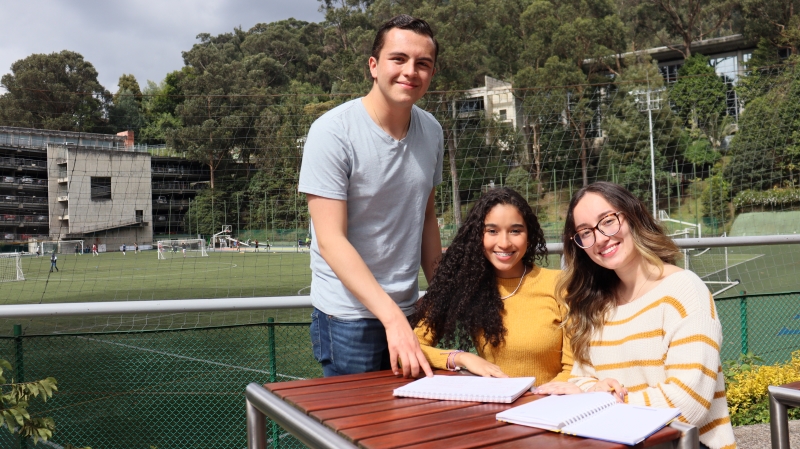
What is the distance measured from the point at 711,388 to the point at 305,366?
690 centimetres

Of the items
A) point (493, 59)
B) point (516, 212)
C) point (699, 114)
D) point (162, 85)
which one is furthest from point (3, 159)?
point (162, 85)

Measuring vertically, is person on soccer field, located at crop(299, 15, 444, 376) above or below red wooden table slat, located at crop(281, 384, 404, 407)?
above

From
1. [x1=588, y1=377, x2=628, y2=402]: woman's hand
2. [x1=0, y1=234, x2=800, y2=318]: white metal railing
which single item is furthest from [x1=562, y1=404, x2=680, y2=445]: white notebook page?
[x1=0, y1=234, x2=800, y2=318]: white metal railing

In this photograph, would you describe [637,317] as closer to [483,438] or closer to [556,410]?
[556,410]

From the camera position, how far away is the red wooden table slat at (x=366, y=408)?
1.31m

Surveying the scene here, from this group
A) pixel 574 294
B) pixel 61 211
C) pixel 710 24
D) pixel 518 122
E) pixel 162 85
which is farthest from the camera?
pixel 162 85

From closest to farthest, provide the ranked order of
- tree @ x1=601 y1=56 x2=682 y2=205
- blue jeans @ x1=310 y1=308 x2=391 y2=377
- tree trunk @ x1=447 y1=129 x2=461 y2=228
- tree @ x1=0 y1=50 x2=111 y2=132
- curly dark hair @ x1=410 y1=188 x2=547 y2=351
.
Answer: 1. blue jeans @ x1=310 y1=308 x2=391 y2=377
2. curly dark hair @ x1=410 y1=188 x2=547 y2=351
3. tree trunk @ x1=447 y1=129 x2=461 y2=228
4. tree @ x1=601 y1=56 x2=682 y2=205
5. tree @ x1=0 y1=50 x2=111 y2=132

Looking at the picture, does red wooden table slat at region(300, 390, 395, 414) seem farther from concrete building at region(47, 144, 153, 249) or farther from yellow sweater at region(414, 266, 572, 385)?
concrete building at region(47, 144, 153, 249)

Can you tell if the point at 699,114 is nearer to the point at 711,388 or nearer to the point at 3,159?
the point at 711,388

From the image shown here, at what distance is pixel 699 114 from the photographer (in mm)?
12336

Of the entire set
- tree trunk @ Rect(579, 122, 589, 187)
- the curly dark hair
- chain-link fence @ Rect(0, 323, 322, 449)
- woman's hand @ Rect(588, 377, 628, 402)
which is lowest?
chain-link fence @ Rect(0, 323, 322, 449)

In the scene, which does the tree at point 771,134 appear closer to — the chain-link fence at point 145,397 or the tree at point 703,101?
the tree at point 703,101

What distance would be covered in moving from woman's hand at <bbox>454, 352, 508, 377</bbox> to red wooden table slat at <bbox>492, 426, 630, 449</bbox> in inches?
22.5

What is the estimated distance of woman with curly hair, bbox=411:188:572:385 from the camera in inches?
79.0
